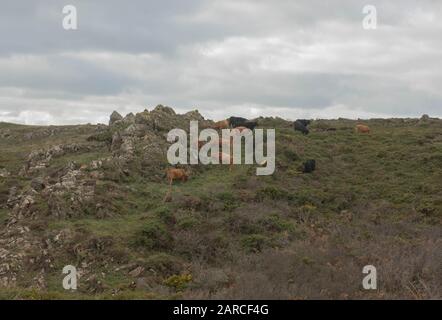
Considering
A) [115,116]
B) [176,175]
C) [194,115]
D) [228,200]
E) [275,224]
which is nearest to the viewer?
[275,224]

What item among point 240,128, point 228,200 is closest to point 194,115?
point 240,128

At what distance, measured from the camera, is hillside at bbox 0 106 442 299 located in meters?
11.1

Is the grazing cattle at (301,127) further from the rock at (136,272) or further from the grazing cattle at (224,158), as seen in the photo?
the rock at (136,272)

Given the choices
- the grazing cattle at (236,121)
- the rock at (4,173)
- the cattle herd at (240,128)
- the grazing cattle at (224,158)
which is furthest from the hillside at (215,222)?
the grazing cattle at (236,121)

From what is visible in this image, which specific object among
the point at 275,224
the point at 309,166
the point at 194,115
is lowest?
the point at 275,224

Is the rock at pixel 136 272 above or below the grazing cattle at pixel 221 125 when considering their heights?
below

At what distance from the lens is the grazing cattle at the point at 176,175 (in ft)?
76.8

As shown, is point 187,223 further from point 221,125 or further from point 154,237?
point 221,125

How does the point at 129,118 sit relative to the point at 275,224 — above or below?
above

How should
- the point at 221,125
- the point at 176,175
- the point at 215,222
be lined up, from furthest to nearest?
the point at 221,125
the point at 176,175
the point at 215,222

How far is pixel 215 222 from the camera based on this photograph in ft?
61.5

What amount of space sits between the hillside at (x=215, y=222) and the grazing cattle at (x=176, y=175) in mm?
351

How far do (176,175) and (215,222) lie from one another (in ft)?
17.4
